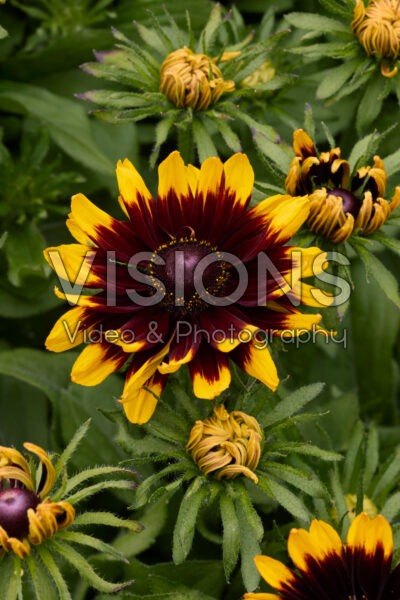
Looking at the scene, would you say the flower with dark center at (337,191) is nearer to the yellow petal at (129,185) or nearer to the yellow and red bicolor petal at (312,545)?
the yellow petal at (129,185)

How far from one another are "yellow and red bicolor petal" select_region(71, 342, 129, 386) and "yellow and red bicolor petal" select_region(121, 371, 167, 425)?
2.0 inches

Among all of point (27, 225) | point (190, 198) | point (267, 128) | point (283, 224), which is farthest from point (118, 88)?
point (283, 224)

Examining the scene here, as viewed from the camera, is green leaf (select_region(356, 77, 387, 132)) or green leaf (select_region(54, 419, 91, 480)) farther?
green leaf (select_region(356, 77, 387, 132))

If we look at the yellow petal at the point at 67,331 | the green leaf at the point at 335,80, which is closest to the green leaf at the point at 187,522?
the yellow petal at the point at 67,331

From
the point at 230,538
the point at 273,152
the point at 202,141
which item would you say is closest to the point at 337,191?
the point at 273,152

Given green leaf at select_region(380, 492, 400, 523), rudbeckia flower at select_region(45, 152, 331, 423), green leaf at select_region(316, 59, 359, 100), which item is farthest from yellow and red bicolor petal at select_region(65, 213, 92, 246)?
green leaf at select_region(380, 492, 400, 523)

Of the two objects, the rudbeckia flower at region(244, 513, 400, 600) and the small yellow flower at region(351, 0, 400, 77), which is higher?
the small yellow flower at region(351, 0, 400, 77)

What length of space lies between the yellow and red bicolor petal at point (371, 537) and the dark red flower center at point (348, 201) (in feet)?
1.55

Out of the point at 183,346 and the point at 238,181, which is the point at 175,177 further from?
the point at 183,346

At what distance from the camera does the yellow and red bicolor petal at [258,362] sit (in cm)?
112

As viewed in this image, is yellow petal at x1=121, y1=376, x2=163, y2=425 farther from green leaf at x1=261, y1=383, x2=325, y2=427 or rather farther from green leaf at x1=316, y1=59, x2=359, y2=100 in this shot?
green leaf at x1=316, y1=59, x2=359, y2=100

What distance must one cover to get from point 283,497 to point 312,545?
0.25 ft

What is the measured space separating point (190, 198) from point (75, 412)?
0.54 metres

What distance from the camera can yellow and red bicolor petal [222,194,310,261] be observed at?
1207mm
